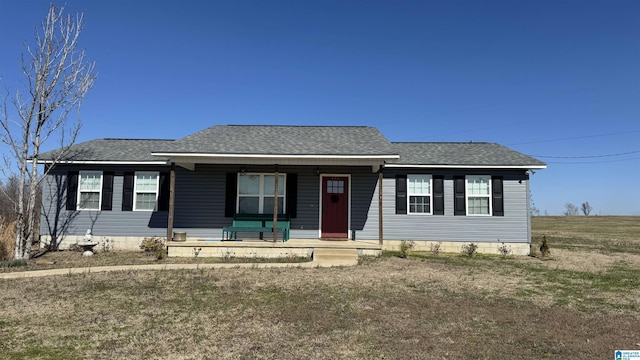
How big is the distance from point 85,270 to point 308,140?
8.24 meters

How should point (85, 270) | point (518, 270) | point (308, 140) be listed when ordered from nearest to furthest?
1. point (85, 270)
2. point (518, 270)
3. point (308, 140)

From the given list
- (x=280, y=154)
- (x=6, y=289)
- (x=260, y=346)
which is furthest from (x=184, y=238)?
(x=260, y=346)

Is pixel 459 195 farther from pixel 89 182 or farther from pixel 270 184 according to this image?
pixel 89 182

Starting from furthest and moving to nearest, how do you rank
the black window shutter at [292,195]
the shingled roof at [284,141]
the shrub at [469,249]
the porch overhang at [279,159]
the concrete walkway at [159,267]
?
the black window shutter at [292,195], the shrub at [469,249], the shingled roof at [284,141], the porch overhang at [279,159], the concrete walkway at [159,267]

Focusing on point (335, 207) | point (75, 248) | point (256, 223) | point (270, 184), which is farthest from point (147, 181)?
point (335, 207)

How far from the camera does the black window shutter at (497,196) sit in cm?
1408

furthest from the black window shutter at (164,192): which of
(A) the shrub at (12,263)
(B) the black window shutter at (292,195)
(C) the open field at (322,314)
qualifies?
(C) the open field at (322,314)

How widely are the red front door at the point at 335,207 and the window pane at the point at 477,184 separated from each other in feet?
15.0

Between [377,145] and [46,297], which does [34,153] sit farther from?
Answer: [377,145]

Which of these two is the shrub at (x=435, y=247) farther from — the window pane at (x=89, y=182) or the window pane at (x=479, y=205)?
the window pane at (x=89, y=182)

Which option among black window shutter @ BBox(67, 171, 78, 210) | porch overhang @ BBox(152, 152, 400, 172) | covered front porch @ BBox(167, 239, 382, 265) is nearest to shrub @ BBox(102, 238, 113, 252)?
black window shutter @ BBox(67, 171, 78, 210)

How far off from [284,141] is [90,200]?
7516 mm

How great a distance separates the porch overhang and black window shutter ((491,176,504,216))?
185 inches

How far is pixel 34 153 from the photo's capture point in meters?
12.6
